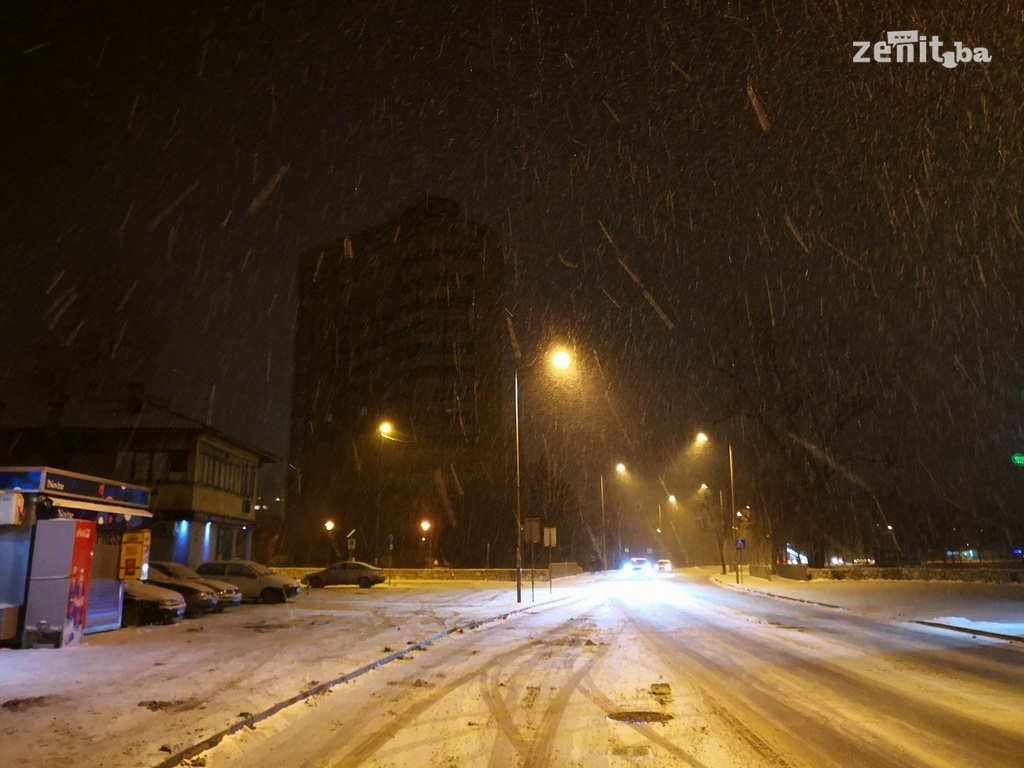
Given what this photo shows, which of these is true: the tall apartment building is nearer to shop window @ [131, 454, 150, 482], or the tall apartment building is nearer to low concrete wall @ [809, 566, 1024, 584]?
low concrete wall @ [809, 566, 1024, 584]

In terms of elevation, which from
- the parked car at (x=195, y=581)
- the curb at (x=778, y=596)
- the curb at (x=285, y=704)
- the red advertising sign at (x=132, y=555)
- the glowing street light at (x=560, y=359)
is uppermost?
the glowing street light at (x=560, y=359)

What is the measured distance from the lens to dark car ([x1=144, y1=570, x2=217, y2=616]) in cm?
2122

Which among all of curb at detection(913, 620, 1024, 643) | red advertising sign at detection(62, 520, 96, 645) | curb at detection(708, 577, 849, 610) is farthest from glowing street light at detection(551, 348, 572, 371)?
red advertising sign at detection(62, 520, 96, 645)

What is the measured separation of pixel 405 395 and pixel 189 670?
96.1 metres

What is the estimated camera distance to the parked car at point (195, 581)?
73.1ft

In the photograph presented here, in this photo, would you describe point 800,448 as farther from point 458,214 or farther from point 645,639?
point 458,214

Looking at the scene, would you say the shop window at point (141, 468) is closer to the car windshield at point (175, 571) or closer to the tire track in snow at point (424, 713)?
the car windshield at point (175, 571)

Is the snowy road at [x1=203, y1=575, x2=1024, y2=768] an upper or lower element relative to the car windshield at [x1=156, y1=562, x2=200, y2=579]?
lower

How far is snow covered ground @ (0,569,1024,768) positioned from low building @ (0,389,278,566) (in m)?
14.4

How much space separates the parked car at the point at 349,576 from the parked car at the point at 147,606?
69.4 ft

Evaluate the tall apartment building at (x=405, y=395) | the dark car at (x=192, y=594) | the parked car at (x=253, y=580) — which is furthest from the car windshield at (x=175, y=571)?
the tall apartment building at (x=405, y=395)

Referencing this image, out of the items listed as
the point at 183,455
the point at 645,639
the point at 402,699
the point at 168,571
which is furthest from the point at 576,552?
the point at 402,699

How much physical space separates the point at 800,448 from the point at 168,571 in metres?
36.3

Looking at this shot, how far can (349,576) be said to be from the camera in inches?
1575
